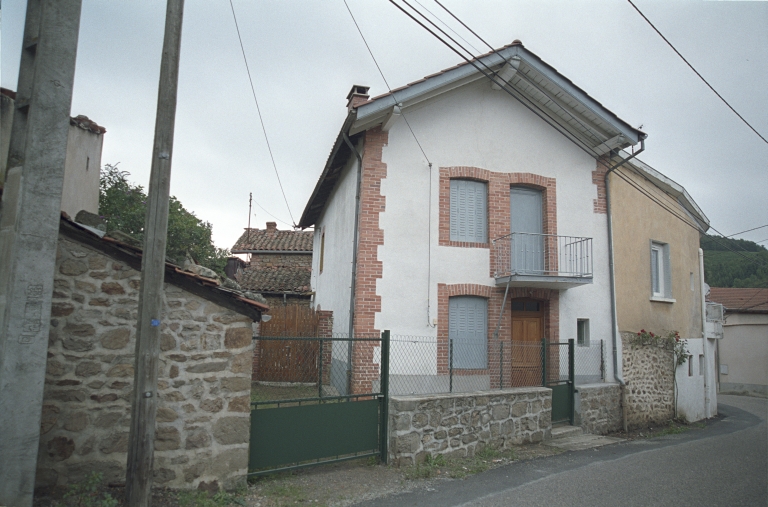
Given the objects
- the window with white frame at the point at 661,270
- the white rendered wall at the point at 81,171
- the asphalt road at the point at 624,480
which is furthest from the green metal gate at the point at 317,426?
the window with white frame at the point at 661,270

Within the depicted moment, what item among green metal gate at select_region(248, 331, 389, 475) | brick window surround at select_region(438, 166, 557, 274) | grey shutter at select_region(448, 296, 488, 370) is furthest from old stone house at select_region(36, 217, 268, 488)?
brick window surround at select_region(438, 166, 557, 274)

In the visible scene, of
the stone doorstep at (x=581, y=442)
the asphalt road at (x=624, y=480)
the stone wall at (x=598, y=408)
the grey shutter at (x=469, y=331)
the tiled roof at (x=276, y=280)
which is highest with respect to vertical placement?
the tiled roof at (x=276, y=280)

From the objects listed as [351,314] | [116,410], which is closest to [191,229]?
[351,314]

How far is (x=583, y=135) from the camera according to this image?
12820mm

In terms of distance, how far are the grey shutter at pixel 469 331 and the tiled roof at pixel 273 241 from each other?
568 inches

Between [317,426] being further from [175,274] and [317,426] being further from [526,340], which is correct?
[526,340]

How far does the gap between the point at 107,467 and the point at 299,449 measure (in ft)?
7.36

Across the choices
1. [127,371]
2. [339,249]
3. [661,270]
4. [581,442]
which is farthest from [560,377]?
[127,371]

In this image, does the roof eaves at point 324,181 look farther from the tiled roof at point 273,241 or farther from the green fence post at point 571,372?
the green fence post at point 571,372

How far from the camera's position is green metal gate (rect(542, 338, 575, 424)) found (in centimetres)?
1098

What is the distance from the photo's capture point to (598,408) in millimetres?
11781

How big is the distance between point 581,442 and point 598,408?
1.85 meters

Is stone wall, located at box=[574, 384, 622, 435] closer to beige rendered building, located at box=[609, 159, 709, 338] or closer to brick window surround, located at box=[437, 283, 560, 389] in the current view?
brick window surround, located at box=[437, 283, 560, 389]

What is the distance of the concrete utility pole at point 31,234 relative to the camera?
4.72m
